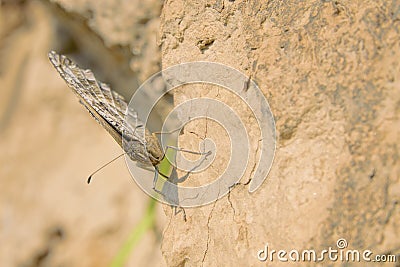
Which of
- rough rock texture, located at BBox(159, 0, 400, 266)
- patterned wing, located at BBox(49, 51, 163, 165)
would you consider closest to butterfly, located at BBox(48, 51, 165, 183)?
patterned wing, located at BBox(49, 51, 163, 165)

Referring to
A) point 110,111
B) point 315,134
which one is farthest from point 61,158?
point 315,134

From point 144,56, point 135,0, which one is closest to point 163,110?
point 144,56

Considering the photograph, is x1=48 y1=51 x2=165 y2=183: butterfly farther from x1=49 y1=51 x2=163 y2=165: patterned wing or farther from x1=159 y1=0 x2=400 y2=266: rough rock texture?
x1=159 y1=0 x2=400 y2=266: rough rock texture

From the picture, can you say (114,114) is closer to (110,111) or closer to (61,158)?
(110,111)

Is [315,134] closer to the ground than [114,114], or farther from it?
closer to the ground

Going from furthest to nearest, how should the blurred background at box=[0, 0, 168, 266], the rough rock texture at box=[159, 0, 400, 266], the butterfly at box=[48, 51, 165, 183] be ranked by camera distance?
the blurred background at box=[0, 0, 168, 266] < the butterfly at box=[48, 51, 165, 183] < the rough rock texture at box=[159, 0, 400, 266]

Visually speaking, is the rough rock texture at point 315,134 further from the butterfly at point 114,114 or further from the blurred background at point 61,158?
the blurred background at point 61,158

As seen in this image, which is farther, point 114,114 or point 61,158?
point 61,158
